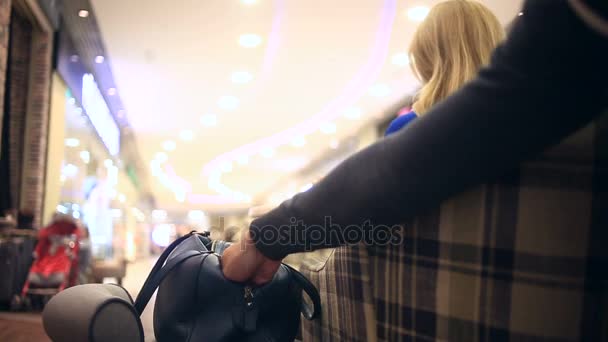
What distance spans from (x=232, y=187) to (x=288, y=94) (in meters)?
13.2

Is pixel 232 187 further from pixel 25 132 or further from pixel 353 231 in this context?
pixel 353 231

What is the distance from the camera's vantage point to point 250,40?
6.35m

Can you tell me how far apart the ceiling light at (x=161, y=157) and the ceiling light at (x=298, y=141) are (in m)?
4.61

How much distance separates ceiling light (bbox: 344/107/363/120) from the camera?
9555mm

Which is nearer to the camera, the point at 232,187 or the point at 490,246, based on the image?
the point at 490,246

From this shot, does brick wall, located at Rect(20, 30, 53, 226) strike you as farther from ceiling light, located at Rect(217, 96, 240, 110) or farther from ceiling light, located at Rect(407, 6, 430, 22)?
ceiling light, located at Rect(407, 6, 430, 22)

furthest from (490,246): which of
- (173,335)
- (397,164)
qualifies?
(173,335)

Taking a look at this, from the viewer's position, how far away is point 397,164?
1.88 ft

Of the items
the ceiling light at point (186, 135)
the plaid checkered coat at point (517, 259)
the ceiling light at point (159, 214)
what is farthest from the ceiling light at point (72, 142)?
the ceiling light at point (159, 214)

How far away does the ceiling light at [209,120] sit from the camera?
1037 cm

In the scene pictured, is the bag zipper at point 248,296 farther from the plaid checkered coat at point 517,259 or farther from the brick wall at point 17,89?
the brick wall at point 17,89

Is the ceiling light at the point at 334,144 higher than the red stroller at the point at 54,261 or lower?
higher

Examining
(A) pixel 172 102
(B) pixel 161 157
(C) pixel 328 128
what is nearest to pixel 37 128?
(A) pixel 172 102

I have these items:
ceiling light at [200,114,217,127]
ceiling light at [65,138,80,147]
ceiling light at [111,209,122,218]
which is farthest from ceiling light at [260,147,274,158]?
ceiling light at [65,138,80,147]
